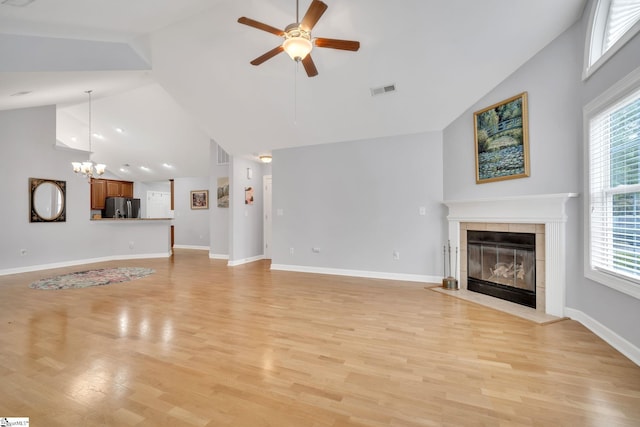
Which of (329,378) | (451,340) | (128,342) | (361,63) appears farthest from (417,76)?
(128,342)

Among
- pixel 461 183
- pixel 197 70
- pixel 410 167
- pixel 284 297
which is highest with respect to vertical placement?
pixel 197 70

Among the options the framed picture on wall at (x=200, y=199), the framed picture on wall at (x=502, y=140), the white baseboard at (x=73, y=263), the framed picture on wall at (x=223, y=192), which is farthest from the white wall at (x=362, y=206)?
the framed picture on wall at (x=200, y=199)

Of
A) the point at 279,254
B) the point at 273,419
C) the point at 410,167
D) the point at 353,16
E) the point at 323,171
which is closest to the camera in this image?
the point at 273,419

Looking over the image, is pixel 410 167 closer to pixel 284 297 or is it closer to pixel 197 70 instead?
pixel 284 297

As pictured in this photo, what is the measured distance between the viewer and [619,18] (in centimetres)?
236

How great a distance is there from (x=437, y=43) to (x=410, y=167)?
1940 millimetres

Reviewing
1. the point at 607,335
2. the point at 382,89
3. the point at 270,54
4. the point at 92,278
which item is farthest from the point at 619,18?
the point at 92,278

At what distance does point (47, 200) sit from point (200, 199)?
393 cm

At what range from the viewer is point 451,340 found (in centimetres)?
242

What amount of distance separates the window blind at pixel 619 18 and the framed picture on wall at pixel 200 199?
31.3 feet

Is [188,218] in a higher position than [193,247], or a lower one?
higher

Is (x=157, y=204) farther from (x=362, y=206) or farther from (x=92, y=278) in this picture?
(x=362, y=206)

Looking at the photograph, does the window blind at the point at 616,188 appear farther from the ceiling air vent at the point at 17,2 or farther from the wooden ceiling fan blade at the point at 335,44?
the ceiling air vent at the point at 17,2

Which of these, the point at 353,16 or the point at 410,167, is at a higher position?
the point at 353,16
